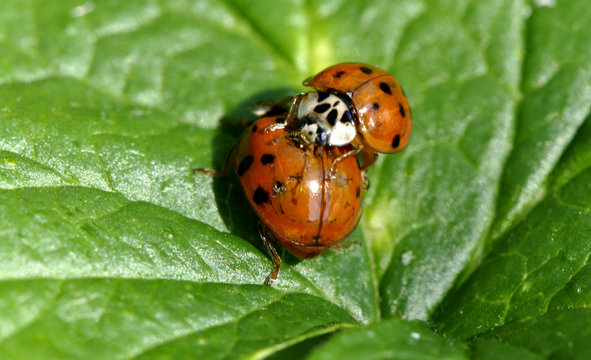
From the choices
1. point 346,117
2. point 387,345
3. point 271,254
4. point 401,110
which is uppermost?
point 401,110

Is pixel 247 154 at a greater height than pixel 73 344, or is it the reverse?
pixel 247 154

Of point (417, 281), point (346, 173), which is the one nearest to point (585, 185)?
point (417, 281)

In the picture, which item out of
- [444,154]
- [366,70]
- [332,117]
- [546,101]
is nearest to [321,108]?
[332,117]

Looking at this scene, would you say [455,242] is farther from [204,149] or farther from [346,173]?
[204,149]

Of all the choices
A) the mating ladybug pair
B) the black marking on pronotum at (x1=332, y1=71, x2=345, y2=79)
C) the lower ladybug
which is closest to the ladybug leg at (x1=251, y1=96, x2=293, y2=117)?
the mating ladybug pair

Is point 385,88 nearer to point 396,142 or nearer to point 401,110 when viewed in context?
point 401,110

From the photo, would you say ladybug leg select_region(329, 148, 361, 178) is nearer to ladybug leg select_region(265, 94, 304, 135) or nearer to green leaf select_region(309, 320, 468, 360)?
ladybug leg select_region(265, 94, 304, 135)
